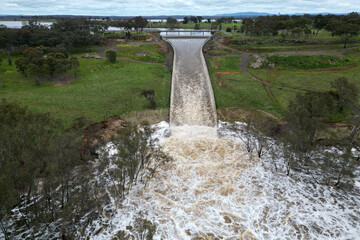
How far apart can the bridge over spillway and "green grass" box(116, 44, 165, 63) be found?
4.82 m

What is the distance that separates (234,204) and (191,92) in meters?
23.6

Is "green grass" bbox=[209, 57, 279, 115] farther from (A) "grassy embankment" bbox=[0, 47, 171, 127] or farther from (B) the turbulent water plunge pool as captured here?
(B) the turbulent water plunge pool

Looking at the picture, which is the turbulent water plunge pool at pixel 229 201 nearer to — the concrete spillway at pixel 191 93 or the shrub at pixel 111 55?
the concrete spillway at pixel 191 93

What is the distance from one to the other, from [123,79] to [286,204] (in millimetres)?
35377

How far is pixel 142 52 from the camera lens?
6256 cm

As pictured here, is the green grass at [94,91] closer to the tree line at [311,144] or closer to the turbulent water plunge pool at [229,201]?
the turbulent water plunge pool at [229,201]

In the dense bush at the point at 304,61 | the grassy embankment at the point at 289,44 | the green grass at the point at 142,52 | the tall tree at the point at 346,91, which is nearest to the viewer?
the tall tree at the point at 346,91

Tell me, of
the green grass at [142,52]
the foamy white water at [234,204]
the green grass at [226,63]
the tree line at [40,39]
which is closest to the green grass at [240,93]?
the green grass at [226,63]

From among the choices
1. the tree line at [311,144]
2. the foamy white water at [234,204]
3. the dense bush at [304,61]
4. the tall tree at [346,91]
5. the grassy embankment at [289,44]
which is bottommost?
the foamy white water at [234,204]

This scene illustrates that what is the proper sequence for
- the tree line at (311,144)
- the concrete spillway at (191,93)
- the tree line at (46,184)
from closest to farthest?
the tree line at (46,184), the tree line at (311,144), the concrete spillway at (191,93)

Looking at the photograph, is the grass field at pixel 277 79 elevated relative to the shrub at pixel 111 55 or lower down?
lower down

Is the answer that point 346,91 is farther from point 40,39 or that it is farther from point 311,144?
point 40,39

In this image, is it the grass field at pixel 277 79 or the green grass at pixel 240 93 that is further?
the grass field at pixel 277 79

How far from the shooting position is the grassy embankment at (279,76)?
37.2 m
